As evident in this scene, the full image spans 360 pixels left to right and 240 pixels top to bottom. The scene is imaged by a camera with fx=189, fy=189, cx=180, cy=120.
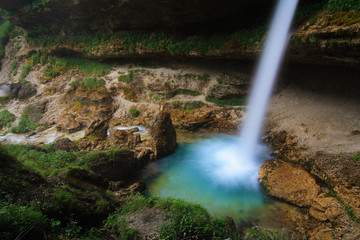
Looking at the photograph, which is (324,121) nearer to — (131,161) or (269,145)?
(269,145)

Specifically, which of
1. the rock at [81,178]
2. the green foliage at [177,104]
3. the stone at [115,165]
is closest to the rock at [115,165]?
the stone at [115,165]

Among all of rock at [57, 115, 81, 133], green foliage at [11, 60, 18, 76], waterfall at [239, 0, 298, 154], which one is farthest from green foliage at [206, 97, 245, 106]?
green foliage at [11, 60, 18, 76]

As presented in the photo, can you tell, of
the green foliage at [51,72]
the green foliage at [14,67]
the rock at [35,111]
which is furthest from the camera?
the green foliage at [14,67]

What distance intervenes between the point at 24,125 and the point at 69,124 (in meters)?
4.24

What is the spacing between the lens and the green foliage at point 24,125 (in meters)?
14.8

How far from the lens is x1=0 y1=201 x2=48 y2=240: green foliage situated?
235 centimetres

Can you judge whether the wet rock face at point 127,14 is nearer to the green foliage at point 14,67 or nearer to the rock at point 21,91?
the green foliage at point 14,67

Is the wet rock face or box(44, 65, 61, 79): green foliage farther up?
the wet rock face

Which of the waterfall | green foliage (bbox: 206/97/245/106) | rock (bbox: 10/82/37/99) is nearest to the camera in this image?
the waterfall

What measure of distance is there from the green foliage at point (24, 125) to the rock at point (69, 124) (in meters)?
2.53

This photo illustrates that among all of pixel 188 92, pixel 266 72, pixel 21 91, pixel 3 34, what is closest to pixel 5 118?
pixel 21 91

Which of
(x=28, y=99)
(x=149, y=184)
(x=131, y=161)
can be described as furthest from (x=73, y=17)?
(x=149, y=184)

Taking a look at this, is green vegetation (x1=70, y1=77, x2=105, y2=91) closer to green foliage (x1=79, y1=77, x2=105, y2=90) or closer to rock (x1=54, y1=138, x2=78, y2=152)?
green foliage (x1=79, y1=77, x2=105, y2=90)

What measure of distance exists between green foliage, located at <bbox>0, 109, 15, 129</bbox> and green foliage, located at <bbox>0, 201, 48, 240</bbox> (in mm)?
17500
